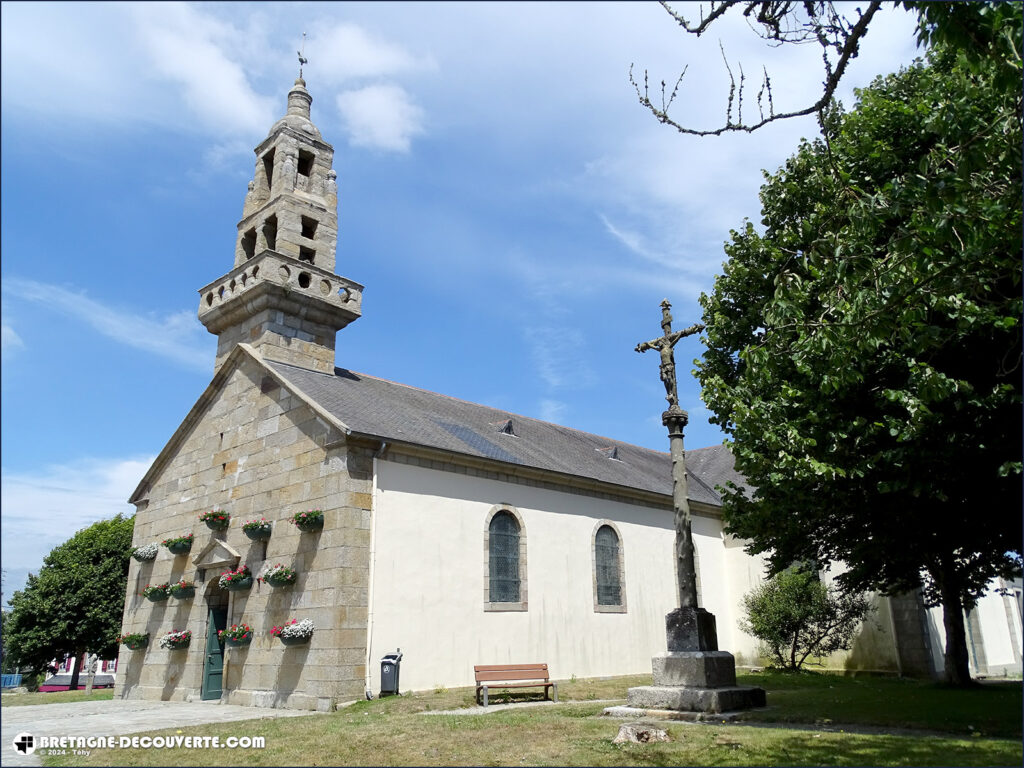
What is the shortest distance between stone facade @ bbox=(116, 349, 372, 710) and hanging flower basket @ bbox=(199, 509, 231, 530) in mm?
191

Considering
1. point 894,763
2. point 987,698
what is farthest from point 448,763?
point 987,698

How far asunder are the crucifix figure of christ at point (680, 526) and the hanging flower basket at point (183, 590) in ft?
37.2

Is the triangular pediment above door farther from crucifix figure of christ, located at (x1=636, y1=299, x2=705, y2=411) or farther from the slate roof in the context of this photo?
crucifix figure of christ, located at (x1=636, y1=299, x2=705, y2=411)

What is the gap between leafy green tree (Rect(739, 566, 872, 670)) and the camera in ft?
65.3

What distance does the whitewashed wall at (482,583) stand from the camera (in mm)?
14820

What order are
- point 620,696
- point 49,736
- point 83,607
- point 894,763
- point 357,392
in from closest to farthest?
point 894,763 < point 49,736 < point 620,696 < point 357,392 < point 83,607

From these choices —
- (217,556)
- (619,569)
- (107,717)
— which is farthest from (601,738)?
(619,569)

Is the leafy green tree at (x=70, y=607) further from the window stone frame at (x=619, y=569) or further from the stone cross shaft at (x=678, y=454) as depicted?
the stone cross shaft at (x=678, y=454)

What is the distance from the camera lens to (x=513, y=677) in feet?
44.4

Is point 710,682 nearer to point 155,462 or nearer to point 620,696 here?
point 620,696

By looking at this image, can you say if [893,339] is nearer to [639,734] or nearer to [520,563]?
[639,734]

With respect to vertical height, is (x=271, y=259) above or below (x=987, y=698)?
above

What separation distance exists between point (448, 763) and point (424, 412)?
12.9 metres

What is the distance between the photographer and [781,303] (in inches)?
293
